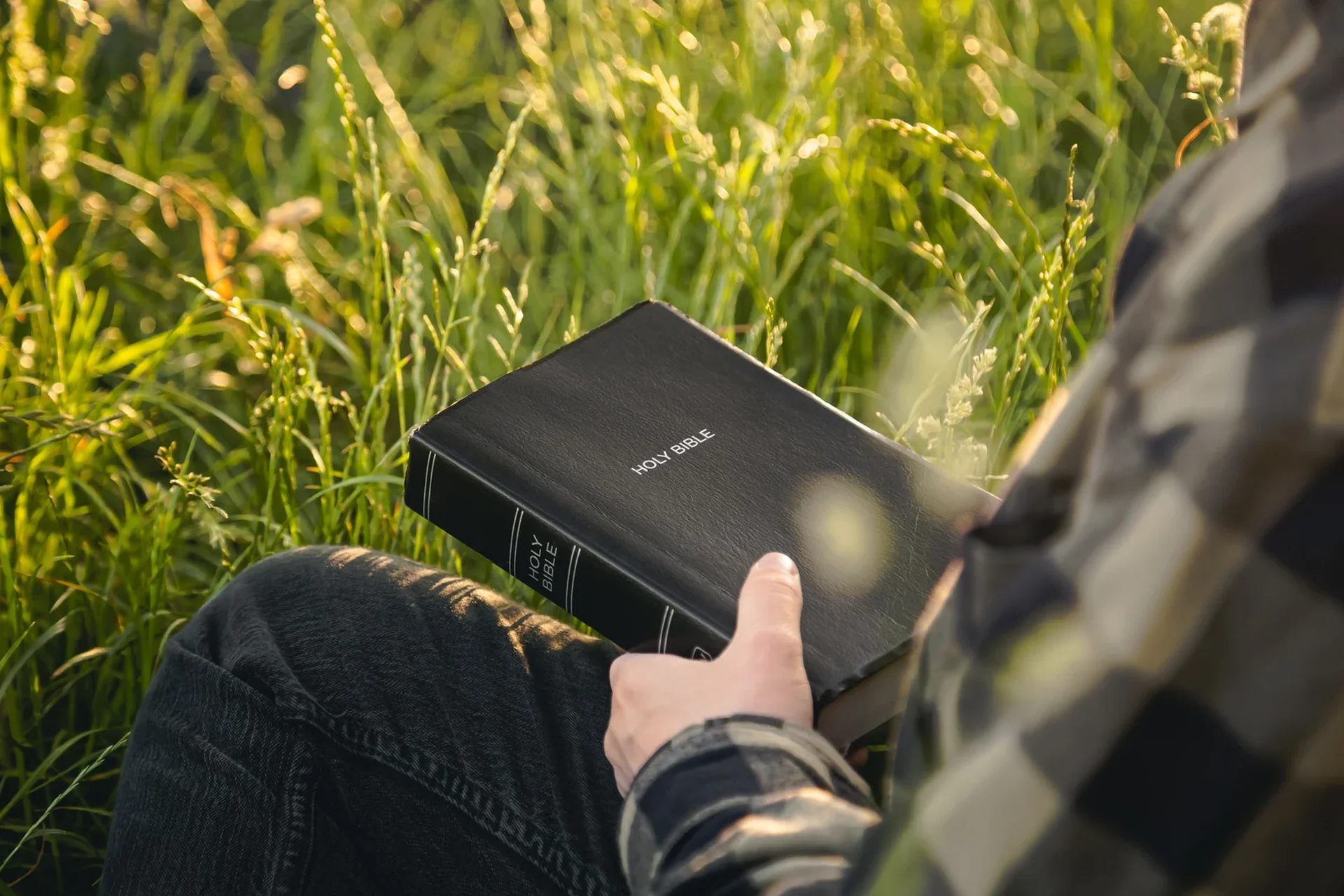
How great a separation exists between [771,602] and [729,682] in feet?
0.26

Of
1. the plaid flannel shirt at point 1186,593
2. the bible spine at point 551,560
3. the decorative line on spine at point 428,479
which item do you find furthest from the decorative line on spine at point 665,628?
the plaid flannel shirt at point 1186,593

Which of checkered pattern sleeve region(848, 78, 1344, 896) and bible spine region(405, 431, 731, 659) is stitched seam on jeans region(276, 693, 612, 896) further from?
checkered pattern sleeve region(848, 78, 1344, 896)

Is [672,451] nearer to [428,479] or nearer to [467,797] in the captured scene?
[428,479]

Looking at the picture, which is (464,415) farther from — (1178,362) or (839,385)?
(839,385)

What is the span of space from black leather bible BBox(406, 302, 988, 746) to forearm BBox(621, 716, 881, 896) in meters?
0.13

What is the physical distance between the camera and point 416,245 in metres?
1.81

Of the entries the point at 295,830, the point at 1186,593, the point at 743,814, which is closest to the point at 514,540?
the point at 295,830

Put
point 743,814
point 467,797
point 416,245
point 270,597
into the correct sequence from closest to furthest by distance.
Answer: point 743,814 → point 467,797 → point 270,597 → point 416,245

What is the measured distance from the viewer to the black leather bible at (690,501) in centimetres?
87

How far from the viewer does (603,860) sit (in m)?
0.83

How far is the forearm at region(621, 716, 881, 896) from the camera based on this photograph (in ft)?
1.96

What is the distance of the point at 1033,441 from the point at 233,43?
231cm

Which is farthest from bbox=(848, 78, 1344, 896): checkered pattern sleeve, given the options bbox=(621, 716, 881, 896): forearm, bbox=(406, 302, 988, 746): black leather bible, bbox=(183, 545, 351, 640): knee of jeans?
bbox=(183, 545, 351, 640): knee of jeans

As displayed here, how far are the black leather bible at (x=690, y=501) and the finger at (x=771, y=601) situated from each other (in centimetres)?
3
